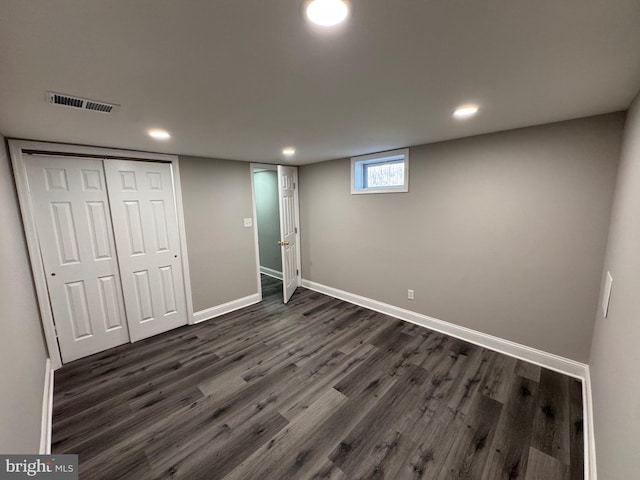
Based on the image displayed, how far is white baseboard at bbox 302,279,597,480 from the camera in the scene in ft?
5.33

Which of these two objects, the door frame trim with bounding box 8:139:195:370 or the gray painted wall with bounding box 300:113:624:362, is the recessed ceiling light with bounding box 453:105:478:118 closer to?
the gray painted wall with bounding box 300:113:624:362

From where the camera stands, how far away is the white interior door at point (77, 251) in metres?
2.43

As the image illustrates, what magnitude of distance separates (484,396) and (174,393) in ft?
8.49

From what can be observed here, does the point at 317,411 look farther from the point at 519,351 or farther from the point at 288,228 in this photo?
the point at 288,228

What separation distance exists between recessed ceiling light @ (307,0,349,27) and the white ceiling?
39 mm

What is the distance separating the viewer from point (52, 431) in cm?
181

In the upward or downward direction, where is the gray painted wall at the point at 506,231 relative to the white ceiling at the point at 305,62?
downward

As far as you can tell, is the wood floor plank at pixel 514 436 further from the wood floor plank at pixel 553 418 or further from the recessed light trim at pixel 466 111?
the recessed light trim at pixel 466 111

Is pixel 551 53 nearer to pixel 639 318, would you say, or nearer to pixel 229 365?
A: pixel 639 318

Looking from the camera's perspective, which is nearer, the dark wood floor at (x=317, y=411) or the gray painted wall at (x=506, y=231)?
the dark wood floor at (x=317, y=411)

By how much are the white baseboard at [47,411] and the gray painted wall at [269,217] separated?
11.1 ft

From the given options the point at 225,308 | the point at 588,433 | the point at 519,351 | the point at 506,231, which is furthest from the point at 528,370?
the point at 225,308

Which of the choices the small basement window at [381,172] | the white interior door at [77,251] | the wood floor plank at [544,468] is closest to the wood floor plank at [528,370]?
the wood floor plank at [544,468]

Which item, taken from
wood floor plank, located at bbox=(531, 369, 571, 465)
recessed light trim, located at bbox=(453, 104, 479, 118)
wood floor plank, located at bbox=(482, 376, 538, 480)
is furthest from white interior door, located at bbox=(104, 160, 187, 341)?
wood floor plank, located at bbox=(531, 369, 571, 465)
